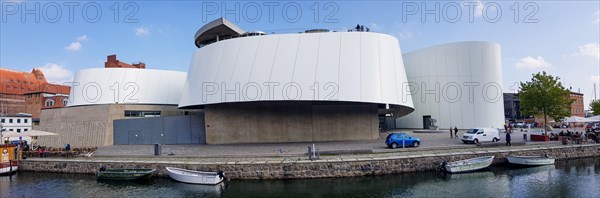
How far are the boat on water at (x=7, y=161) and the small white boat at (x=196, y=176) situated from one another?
13.3m

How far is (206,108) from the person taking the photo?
34344 millimetres

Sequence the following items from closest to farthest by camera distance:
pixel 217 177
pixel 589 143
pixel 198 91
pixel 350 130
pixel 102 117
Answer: pixel 217 177 < pixel 589 143 < pixel 198 91 < pixel 350 130 < pixel 102 117

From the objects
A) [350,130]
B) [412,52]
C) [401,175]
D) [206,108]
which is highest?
[412,52]

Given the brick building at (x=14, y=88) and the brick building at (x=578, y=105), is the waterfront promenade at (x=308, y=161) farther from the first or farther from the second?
the brick building at (x=578, y=105)

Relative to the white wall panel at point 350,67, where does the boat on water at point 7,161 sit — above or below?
below

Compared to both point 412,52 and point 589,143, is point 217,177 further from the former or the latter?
point 412,52

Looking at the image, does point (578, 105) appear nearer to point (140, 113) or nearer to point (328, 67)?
point (328, 67)

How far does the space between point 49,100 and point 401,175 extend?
211 feet

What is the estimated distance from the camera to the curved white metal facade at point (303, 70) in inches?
1093

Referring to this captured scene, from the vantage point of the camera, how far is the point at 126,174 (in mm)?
21641

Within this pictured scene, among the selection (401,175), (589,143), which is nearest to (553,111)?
(589,143)

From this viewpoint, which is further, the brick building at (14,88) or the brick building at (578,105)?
the brick building at (578,105)

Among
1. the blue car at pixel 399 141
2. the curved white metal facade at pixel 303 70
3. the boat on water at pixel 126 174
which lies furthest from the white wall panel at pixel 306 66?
the boat on water at pixel 126 174

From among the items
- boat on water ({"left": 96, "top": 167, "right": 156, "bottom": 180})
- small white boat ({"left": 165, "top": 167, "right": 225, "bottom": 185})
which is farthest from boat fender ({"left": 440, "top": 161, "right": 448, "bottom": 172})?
boat on water ({"left": 96, "top": 167, "right": 156, "bottom": 180})
